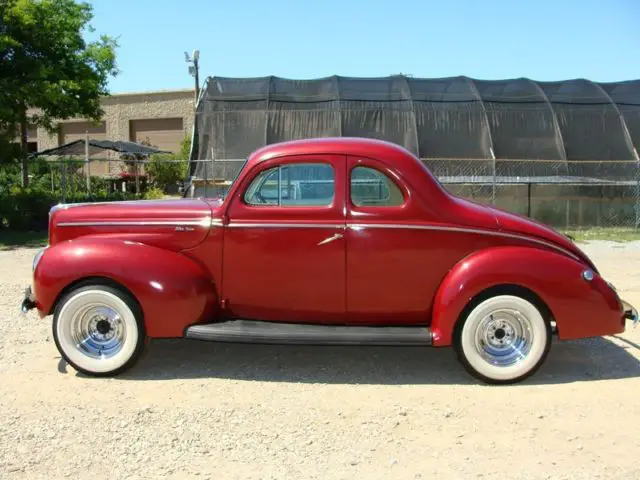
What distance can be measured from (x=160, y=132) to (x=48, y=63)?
27964mm

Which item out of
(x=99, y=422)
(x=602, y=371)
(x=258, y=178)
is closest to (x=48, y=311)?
(x=99, y=422)

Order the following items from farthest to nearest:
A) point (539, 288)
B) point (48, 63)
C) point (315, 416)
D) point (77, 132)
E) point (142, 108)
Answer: point (77, 132)
point (142, 108)
point (48, 63)
point (539, 288)
point (315, 416)

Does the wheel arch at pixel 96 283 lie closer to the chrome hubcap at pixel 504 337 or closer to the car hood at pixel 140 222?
the car hood at pixel 140 222

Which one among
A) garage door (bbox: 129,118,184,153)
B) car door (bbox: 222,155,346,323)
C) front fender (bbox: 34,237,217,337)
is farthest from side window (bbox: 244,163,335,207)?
garage door (bbox: 129,118,184,153)

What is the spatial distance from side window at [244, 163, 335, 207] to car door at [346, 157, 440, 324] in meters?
0.26

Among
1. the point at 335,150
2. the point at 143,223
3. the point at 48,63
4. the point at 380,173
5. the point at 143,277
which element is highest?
the point at 48,63

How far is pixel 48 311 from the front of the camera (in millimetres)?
4559

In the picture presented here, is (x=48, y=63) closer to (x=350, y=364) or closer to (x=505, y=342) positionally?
(x=350, y=364)

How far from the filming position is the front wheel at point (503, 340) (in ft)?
14.2

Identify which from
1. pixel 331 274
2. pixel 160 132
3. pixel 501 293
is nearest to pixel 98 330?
pixel 331 274

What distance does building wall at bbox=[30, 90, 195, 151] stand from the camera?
4116 cm

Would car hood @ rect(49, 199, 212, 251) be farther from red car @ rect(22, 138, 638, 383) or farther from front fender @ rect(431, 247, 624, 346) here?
front fender @ rect(431, 247, 624, 346)

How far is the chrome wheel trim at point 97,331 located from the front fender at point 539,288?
7.82 feet

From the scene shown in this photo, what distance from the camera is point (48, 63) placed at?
14.9 m
